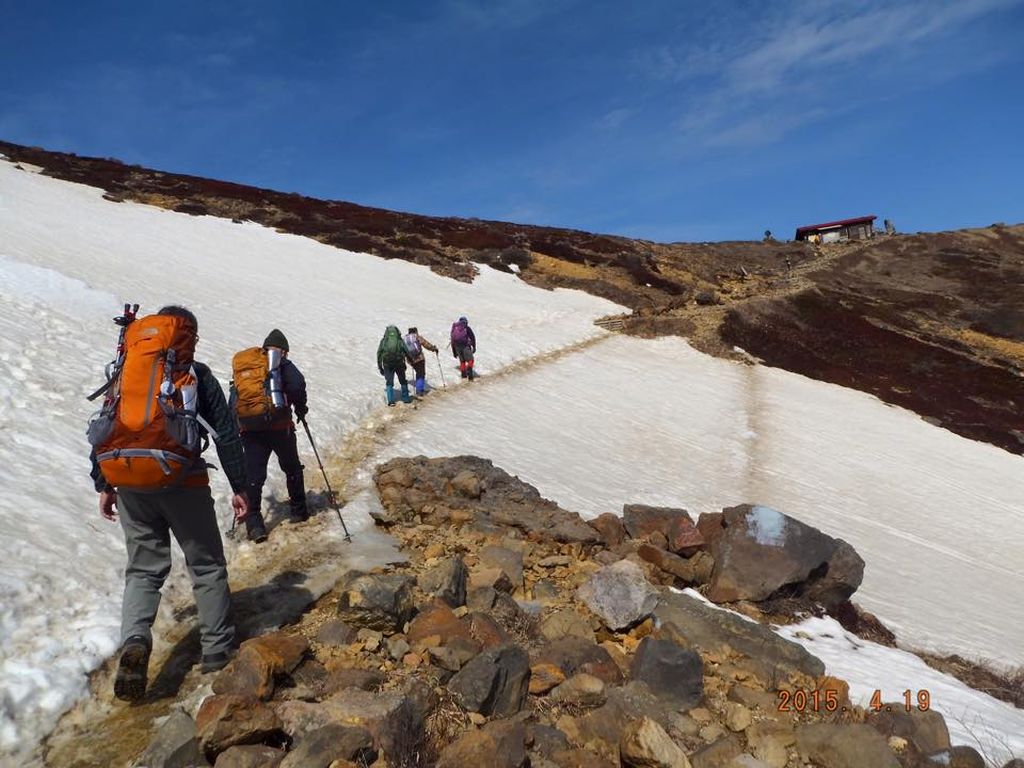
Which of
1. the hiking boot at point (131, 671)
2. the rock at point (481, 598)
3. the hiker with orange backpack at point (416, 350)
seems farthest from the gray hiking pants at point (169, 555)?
the hiker with orange backpack at point (416, 350)

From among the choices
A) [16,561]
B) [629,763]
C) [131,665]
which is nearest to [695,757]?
[629,763]

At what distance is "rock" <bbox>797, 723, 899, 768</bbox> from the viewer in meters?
4.45

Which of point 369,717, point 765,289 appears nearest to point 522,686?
point 369,717

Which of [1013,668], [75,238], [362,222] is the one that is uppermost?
[362,222]

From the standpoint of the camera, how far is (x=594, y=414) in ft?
66.6

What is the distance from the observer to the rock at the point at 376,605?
5289 mm

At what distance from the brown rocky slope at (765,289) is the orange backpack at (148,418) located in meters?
31.8

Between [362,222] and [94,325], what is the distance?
39.4 metres

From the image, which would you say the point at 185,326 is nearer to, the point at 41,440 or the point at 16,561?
the point at 16,561

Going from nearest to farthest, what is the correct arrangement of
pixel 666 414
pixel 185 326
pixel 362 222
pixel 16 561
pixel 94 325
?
1. pixel 185 326
2. pixel 16 561
3. pixel 94 325
4. pixel 666 414
5. pixel 362 222

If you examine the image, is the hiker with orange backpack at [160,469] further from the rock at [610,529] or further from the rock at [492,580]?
the rock at [610,529]

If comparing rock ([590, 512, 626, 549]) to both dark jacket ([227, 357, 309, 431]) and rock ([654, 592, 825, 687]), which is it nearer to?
rock ([654, 592, 825, 687])

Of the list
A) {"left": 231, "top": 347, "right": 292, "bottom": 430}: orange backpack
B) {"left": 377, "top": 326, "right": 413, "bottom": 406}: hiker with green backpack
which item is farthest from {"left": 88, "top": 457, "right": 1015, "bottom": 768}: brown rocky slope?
{"left": 377, "top": 326, "right": 413, "bottom": 406}: hiker with green backpack

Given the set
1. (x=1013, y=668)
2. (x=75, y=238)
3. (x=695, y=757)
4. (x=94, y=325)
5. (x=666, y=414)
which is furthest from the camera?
(x=75, y=238)
